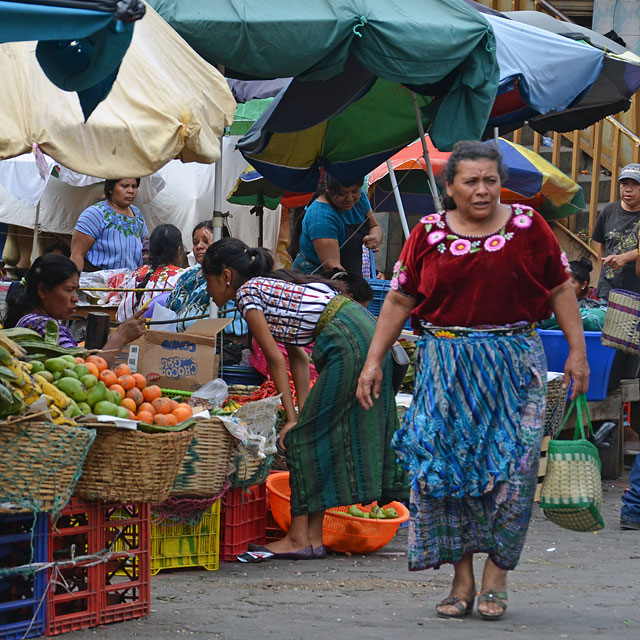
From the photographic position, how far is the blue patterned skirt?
14.1 ft

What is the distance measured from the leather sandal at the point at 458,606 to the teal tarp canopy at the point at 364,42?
3.20m

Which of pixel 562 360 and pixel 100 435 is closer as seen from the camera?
pixel 100 435

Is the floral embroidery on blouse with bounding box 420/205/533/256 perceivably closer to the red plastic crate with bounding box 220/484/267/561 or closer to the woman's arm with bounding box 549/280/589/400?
the woman's arm with bounding box 549/280/589/400

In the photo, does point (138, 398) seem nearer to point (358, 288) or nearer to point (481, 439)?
point (481, 439)

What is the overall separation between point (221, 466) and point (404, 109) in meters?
4.23

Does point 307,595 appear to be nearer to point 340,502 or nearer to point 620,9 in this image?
point 340,502

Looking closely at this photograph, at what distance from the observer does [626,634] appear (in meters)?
4.16

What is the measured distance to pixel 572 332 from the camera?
438 centimetres

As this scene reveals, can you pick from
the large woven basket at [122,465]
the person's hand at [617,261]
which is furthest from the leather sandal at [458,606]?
the person's hand at [617,261]

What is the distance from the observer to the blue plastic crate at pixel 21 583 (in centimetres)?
391

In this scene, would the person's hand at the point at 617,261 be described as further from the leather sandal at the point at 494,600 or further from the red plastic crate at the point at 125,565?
the red plastic crate at the point at 125,565

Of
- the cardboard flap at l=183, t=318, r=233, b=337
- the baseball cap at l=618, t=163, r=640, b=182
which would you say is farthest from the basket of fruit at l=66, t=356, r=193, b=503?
the baseball cap at l=618, t=163, r=640, b=182

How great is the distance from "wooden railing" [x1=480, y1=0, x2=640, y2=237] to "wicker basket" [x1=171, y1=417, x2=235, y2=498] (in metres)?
9.01

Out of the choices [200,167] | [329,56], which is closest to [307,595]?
[329,56]
